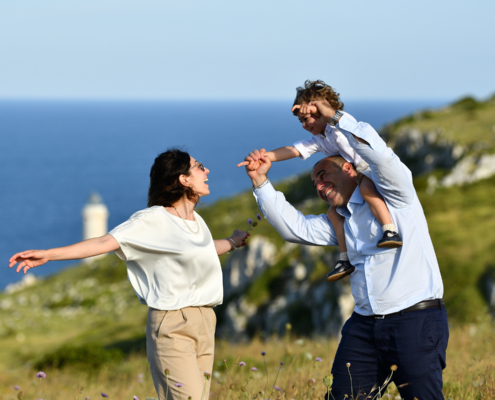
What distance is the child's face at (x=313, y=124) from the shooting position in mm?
4683

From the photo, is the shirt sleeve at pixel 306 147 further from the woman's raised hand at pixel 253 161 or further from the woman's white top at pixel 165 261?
the woman's white top at pixel 165 261

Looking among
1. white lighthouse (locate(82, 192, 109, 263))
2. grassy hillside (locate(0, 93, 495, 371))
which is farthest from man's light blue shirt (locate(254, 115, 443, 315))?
white lighthouse (locate(82, 192, 109, 263))

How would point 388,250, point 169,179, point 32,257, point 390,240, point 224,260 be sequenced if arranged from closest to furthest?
point 32,257 < point 390,240 < point 388,250 < point 169,179 < point 224,260

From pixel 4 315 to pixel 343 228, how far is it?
39051 mm

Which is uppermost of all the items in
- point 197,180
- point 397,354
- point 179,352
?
point 197,180

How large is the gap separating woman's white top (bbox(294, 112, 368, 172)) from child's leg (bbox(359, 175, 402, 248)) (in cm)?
21

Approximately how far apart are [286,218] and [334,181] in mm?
519

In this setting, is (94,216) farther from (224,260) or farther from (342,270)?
(342,270)

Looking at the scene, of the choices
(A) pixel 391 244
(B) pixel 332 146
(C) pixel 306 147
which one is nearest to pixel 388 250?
(A) pixel 391 244

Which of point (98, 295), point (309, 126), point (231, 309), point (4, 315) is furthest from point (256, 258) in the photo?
point (4, 315)

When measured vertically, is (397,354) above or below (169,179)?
below

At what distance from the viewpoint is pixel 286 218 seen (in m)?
4.67

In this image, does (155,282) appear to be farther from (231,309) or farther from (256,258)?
(256,258)

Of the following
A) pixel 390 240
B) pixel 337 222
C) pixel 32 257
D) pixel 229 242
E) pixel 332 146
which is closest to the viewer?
pixel 32 257
